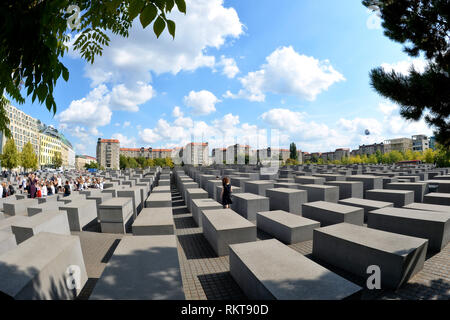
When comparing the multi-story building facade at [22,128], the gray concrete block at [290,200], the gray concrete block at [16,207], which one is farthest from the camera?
the multi-story building facade at [22,128]

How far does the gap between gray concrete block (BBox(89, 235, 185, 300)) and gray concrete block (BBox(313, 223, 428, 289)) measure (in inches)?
155

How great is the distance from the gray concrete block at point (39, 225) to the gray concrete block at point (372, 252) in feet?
26.3

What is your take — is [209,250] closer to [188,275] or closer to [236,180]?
[188,275]

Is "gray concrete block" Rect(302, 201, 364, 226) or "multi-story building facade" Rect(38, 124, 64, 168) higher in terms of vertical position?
"multi-story building facade" Rect(38, 124, 64, 168)

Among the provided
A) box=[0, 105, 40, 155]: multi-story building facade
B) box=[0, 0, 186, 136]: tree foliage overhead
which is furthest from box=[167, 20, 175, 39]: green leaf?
box=[0, 105, 40, 155]: multi-story building facade

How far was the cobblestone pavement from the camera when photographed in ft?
14.6

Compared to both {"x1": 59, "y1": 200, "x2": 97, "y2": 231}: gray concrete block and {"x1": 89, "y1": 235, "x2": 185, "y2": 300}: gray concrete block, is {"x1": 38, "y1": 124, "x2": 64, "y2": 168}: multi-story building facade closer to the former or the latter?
{"x1": 59, "y1": 200, "x2": 97, "y2": 231}: gray concrete block

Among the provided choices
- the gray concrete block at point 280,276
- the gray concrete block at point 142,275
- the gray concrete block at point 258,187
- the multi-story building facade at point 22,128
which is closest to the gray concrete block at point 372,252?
the gray concrete block at point 280,276

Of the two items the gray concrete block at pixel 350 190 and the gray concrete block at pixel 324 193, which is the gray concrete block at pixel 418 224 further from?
the gray concrete block at pixel 350 190

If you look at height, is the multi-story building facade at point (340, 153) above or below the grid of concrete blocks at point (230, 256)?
above

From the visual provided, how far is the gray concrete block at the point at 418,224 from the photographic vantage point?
6.21m

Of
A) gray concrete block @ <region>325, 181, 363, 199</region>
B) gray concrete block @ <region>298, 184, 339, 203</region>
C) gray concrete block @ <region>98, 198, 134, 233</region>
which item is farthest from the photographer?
gray concrete block @ <region>325, 181, 363, 199</region>
